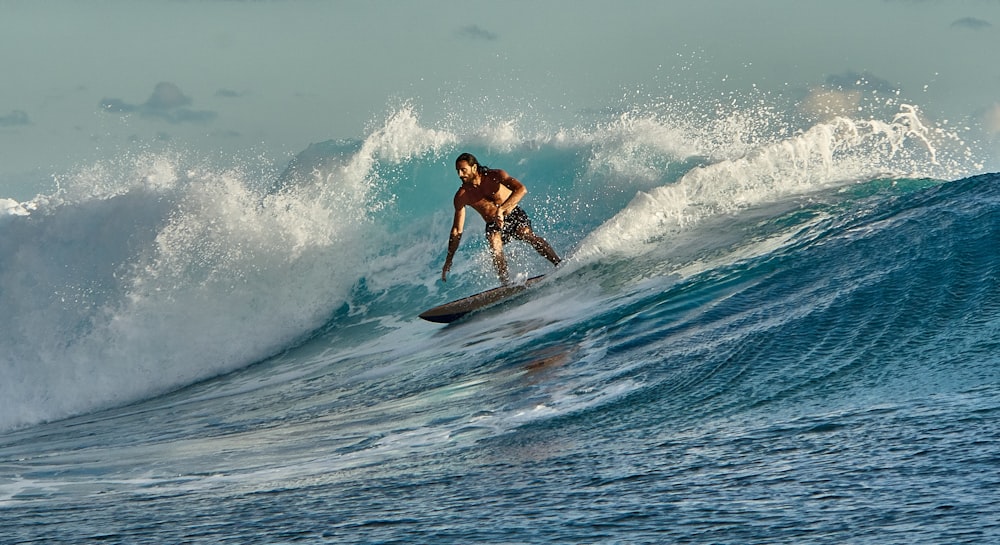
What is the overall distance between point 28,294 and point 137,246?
5.78 ft

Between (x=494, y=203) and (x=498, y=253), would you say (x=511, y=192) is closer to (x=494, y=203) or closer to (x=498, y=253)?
(x=494, y=203)

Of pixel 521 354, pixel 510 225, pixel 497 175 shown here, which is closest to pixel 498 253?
pixel 510 225

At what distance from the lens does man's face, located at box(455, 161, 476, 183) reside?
36.7ft

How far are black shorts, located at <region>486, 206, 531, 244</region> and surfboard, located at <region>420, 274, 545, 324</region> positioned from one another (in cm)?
53

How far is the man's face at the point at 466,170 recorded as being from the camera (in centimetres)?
1117

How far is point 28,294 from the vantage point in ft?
54.2

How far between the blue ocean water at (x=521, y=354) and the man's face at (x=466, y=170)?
143cm

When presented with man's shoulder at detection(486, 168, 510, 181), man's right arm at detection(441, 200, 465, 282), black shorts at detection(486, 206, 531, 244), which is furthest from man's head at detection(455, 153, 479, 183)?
black shorts at detection(486, 206, 531, 244)

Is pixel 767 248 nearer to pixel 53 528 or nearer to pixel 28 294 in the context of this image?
pixel 53 528

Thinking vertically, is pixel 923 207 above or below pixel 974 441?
above

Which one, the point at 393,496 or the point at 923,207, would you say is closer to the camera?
the point at 393,496

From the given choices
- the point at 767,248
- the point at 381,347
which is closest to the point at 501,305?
the point at 381,347

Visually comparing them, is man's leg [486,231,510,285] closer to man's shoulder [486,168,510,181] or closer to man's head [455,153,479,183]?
man's shoulder [486,168,510,181]

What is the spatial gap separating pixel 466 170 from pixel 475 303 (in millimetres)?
1634
